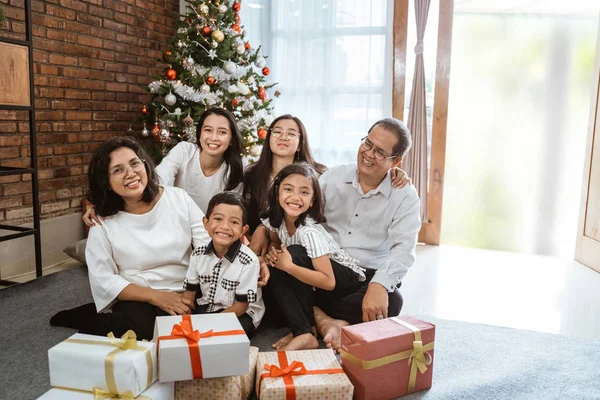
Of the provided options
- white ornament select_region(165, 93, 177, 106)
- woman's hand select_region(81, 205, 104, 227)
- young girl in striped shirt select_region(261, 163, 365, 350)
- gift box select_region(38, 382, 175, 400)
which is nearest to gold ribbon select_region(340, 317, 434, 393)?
young girl in striped shirt select_region(261, 163, 365, 350)

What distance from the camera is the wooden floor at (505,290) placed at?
262 centimetres

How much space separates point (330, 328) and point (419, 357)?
53 cm

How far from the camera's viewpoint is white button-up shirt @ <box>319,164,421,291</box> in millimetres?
2238

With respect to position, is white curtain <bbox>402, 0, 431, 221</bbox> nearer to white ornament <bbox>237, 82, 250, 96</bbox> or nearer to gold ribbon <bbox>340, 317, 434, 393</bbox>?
white ornament <bbox>237, 82, 250, 96</bbox>

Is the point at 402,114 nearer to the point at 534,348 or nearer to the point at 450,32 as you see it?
the point at 450,32

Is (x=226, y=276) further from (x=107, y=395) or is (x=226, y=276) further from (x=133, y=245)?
(x=107, y=395)

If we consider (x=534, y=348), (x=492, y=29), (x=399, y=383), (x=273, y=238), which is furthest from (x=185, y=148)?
(x=492, y=29)

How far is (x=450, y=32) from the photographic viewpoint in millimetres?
4004

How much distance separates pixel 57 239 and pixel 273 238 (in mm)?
1926

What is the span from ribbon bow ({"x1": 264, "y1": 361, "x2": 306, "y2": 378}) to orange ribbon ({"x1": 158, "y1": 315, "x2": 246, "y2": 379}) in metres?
0.16

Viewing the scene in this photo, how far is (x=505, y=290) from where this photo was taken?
10.3 feet

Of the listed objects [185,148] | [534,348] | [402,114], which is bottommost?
[534,348]

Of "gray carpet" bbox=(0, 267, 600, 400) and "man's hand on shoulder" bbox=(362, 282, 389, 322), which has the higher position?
"man's hand on shoulder" bbox=(362, 282, 389, 322)

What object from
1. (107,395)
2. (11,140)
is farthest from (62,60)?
(107,395)
